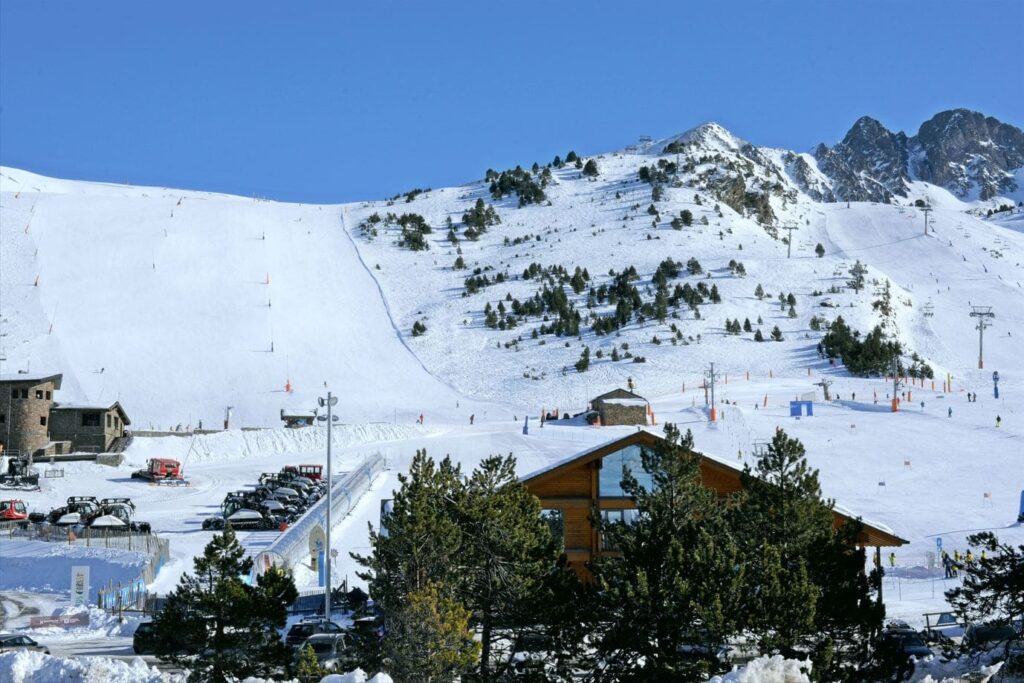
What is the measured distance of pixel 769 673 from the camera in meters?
13.1

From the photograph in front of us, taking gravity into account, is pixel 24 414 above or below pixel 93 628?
above

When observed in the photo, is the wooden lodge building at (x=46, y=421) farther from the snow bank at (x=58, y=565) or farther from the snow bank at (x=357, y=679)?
the snow bank at (x=357, y=679)

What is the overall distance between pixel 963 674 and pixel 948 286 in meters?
A: 104

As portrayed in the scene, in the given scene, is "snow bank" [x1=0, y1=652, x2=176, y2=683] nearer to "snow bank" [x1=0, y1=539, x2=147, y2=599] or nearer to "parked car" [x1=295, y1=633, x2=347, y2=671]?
"parked car" [x1=295, y1=633, x2=347, y2=671]

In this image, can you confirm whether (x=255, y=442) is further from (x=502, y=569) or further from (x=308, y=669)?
(x=308, y=669)

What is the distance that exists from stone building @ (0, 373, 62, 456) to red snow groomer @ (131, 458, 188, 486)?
27.6 feet

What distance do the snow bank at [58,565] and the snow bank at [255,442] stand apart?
1966cm

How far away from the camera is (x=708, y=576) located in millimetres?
16656

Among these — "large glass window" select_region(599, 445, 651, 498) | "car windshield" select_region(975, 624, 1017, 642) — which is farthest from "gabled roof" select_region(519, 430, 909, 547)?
"car windshield" select_region(975, 624, 1017, 642)

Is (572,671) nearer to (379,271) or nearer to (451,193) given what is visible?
(379,271)

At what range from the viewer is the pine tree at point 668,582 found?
54.5ft

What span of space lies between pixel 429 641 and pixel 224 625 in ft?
9.67

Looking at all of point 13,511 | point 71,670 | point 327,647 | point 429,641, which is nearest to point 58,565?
point 13,511

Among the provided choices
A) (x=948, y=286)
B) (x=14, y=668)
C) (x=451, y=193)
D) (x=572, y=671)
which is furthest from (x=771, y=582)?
(x=451, y=193)
